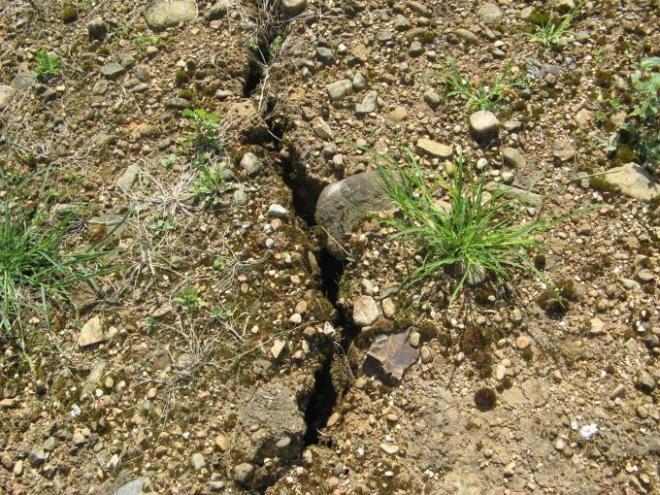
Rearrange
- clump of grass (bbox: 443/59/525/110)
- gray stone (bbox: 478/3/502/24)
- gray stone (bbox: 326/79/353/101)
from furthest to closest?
1. gray stone (bbox: 478/3/502/24)
2. gray stone (bbox: 326/79/353/101)
3. clump of grass (bbox: 443/59/525/110)

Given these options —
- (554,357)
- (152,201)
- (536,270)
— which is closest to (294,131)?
(152,201)

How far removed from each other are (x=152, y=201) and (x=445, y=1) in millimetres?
1990

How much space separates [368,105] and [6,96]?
206 centimetres

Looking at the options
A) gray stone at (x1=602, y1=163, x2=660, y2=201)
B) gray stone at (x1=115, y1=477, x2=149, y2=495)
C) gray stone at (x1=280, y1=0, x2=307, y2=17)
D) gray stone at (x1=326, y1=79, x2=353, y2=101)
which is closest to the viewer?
gray stone at (x1=115, y1=477, x2=149, y2=495)

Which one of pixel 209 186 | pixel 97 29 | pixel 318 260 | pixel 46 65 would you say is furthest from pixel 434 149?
pixel 46 65

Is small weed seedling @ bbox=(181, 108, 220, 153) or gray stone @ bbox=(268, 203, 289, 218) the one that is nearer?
gray stone @ bbox=(268, 203, 289, 218)

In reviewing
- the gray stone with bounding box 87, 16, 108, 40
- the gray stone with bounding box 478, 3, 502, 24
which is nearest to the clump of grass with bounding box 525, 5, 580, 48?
the gray stone with bounding box 478, 3, 502, 24

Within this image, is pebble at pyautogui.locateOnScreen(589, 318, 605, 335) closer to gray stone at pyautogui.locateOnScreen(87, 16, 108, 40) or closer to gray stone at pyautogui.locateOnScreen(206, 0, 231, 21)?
gray stone at pyautogui.locateOnScreen(206, 0, 231, 21)

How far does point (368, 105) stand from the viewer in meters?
3.21

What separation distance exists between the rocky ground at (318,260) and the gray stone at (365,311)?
2 cm

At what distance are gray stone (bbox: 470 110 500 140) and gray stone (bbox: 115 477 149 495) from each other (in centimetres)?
228

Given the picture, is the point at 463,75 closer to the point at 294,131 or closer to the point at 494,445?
the point at 294,131

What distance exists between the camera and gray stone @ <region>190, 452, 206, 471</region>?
258cm

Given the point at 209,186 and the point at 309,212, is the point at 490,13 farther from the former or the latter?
the point at 209,186
